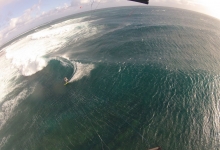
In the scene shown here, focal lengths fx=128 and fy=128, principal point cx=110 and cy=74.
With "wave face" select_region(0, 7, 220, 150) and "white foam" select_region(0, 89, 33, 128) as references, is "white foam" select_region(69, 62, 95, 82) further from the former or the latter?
"white foam" select_region(0, 89, 33, 128)

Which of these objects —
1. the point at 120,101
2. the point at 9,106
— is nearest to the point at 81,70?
the point at 120,101

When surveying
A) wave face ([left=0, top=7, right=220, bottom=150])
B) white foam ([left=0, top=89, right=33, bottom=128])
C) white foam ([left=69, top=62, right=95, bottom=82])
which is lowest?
white foam ([left=0, top=89, right=33, bottom=128])

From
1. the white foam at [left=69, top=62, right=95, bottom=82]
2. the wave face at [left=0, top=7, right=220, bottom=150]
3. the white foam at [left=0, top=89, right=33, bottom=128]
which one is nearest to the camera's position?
the wave face at [left=0, top=7, right=220, bottom=150]

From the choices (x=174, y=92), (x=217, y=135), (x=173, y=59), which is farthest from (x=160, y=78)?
(x=217, y=135)

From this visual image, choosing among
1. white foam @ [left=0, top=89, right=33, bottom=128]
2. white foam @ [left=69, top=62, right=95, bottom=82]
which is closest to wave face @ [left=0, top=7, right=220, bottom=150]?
white foam @ [left=0, top=89, right=33, bottom=128]

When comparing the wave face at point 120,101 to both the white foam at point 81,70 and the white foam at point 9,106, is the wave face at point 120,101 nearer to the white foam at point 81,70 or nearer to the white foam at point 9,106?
the white foam at point 9,106

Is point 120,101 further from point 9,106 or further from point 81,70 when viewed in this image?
point 9,106

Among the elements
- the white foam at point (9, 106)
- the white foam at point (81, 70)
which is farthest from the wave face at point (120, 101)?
the white foam at point (81, 70)
